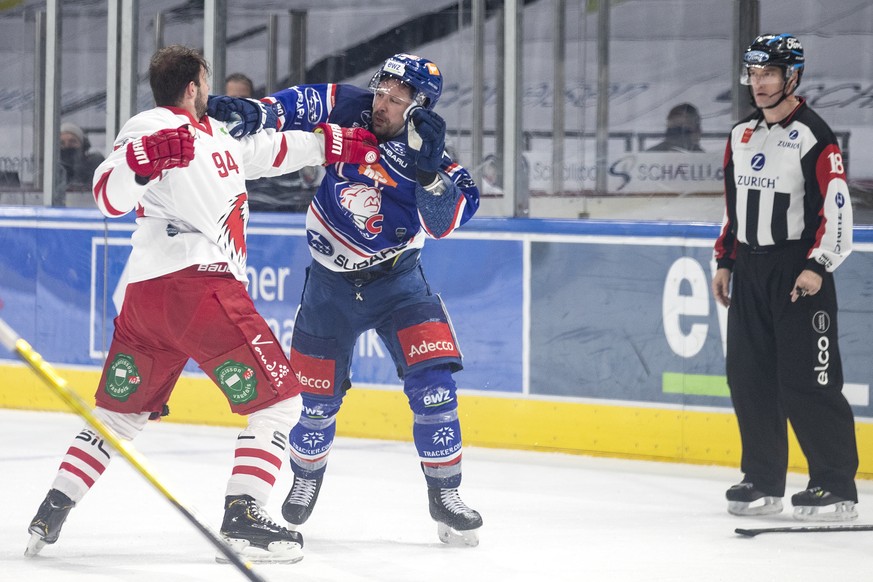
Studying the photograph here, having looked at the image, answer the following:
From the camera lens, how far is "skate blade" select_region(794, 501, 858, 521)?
425cm

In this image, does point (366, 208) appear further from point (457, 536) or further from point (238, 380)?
point (457, 536)

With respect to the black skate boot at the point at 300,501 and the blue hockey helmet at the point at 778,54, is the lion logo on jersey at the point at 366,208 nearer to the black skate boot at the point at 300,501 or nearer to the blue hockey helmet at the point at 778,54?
the black skate boot at the point at 300,501

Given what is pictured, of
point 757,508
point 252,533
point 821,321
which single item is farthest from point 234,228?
point 757,508

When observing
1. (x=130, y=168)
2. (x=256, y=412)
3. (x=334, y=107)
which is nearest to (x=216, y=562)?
(x=256, y=412)

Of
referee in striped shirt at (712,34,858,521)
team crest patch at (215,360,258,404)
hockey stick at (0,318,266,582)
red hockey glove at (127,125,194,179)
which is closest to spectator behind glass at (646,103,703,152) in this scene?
referee in striped shirt at (712,34,858,521)

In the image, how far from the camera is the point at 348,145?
376 cm

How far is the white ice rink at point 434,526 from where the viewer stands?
356cm

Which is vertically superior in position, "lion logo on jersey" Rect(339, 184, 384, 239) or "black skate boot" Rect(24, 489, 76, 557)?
"lion logo on jersey" Rect(339, 184, 384, 239)

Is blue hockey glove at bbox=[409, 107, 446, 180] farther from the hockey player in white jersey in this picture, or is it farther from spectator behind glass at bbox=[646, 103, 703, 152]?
spectator behind glass at bbox=[646, 103, 703, 152]

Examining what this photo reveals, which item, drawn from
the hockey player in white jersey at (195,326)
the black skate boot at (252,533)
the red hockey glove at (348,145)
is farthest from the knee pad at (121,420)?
the red hockey glove at (348,145)

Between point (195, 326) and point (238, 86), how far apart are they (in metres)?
3.06

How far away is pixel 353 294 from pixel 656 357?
1.70 metres

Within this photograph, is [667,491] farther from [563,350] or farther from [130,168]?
[130,168]

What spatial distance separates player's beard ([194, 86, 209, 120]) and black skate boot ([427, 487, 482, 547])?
124 cm
